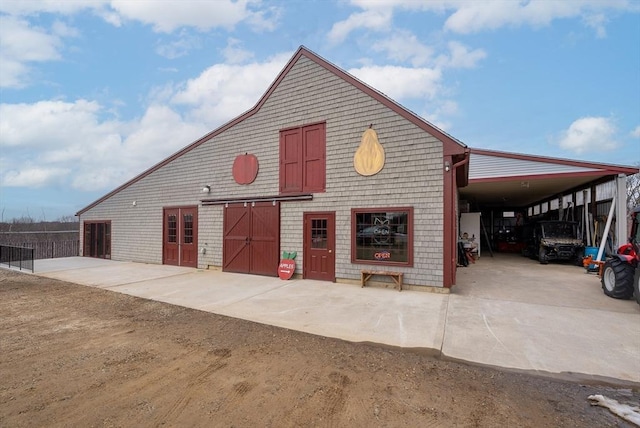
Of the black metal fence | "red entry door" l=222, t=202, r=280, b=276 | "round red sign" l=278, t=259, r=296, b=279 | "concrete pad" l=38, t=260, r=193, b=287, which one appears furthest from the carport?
the black metal fence

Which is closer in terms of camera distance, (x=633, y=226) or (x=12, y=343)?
(x=12, y=343)

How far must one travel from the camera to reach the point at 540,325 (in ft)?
17.0

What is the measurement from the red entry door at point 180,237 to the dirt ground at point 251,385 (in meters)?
6.93

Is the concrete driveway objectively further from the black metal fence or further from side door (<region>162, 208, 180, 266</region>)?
the black metal fence

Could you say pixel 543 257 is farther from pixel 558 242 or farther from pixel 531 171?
pixel 531 171

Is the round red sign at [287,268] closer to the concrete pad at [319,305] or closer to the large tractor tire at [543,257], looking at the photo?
the concrete pad at [319,305]

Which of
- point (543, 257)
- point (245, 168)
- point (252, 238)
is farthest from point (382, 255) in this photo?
point (543, 257)

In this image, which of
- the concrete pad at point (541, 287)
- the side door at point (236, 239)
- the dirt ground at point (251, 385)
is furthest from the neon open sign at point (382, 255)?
the side door at point (236, 239)

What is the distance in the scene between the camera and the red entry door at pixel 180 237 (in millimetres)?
11992

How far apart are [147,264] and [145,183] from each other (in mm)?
3567

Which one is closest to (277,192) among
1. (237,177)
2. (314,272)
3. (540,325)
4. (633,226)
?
(237,177)

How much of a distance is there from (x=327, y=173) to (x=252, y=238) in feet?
11.4

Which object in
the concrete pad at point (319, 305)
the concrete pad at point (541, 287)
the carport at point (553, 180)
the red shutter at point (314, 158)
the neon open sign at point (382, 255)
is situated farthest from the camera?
the carport at point (553, 180)

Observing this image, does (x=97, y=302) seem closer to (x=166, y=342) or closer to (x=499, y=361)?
(x=166, y=342)
